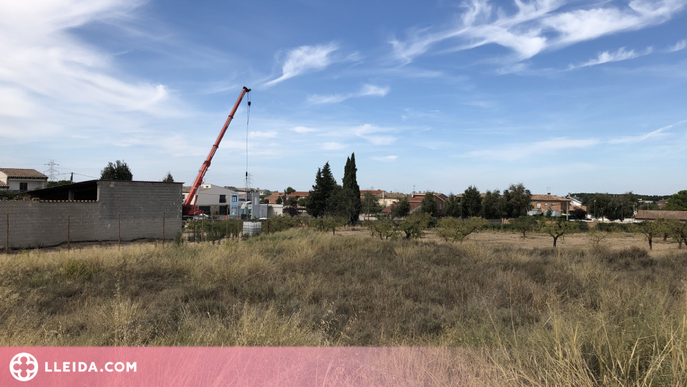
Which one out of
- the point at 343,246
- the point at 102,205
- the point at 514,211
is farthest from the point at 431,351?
the point at 514,211

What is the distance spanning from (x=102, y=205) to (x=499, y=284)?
17.9 meters

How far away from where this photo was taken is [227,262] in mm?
9992

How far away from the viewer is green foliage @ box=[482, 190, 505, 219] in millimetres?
57969

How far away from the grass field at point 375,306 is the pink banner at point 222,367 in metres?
0.22

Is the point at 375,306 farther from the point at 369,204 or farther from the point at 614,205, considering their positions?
the point at 614,205

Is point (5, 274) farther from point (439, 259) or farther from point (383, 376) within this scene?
point (439, 259)

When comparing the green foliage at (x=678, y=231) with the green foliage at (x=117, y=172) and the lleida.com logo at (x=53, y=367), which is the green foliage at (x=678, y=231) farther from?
the green foliage at (x=117, y=172)

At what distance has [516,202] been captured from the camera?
59625 mm

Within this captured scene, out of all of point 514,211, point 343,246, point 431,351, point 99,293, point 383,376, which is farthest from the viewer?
point 514,211

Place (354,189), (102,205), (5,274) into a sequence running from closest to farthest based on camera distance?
(5,274)
(102,205)
(354,189)

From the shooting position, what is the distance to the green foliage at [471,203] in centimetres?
5781

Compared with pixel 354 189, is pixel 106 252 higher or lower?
lower

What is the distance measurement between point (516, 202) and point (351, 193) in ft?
88.1

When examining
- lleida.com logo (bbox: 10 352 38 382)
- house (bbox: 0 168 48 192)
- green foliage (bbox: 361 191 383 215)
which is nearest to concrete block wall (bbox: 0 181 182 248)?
lleida.com logo (bbox: 10 352 38 382)
